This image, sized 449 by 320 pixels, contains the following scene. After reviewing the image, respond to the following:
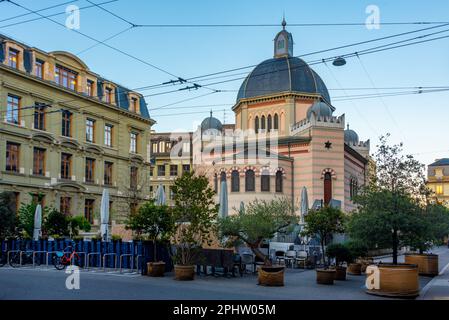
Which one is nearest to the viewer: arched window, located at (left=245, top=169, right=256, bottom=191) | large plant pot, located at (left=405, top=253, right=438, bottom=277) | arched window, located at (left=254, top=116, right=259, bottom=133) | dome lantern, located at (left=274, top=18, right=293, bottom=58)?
large plant pot, located at (left=405, top=253, right=438, bottom=277)

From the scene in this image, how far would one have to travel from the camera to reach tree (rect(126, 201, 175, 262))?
17.1m

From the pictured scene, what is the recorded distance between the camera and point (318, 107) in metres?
44.2

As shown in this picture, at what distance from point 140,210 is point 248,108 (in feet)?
112

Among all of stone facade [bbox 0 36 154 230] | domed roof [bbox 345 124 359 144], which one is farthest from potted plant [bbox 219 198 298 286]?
domed roof [bbox 345 124 359 144]

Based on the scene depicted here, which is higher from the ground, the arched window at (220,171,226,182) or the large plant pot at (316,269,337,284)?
the arched window at (220,171,226,182)

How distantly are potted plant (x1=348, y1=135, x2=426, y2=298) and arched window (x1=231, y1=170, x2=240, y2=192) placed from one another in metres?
26.3

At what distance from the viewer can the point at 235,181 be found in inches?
1660

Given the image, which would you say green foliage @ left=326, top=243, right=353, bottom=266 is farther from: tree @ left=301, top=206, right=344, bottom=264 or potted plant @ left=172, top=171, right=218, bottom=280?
potted plant @ left=172, top=171, right=218, bottom=280

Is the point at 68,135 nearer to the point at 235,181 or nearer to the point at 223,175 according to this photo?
the point at 223,175

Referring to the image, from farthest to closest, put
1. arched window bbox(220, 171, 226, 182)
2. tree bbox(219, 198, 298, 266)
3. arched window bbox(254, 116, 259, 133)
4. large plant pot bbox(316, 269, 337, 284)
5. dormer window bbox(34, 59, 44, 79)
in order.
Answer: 1. arched window bbox(254, 116, 259, 133)
2. arched window bbox(220, 171, 226, 182)
3. dormer window bbox(34, 59, 44, 79)
4. tree bbox(219, 198, 298, 266)
5. large plant pot bbox(316, 269, 337, 284)

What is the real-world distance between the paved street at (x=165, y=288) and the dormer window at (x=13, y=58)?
19098 mm
